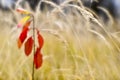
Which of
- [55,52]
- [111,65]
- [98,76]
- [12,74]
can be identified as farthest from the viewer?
[55,52]

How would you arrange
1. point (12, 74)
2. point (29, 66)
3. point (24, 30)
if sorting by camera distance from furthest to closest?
point (29, 66)
point (12, 74)
point (24, 30)

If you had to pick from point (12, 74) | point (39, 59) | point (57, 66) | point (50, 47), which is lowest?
point (50, 47)

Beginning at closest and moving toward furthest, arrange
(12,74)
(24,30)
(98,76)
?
(24,30) → (98,76) → (12,74)

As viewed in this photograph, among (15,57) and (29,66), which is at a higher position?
(29,66)

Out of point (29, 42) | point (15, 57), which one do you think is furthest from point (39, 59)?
point (15, 57)

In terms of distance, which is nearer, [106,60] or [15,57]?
[106,60]

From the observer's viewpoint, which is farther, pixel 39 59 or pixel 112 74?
pixel 112 74

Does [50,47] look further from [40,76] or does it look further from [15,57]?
[40,76]

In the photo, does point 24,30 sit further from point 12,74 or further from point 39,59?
point 12,74

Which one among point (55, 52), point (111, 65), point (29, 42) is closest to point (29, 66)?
point (111, 65)
